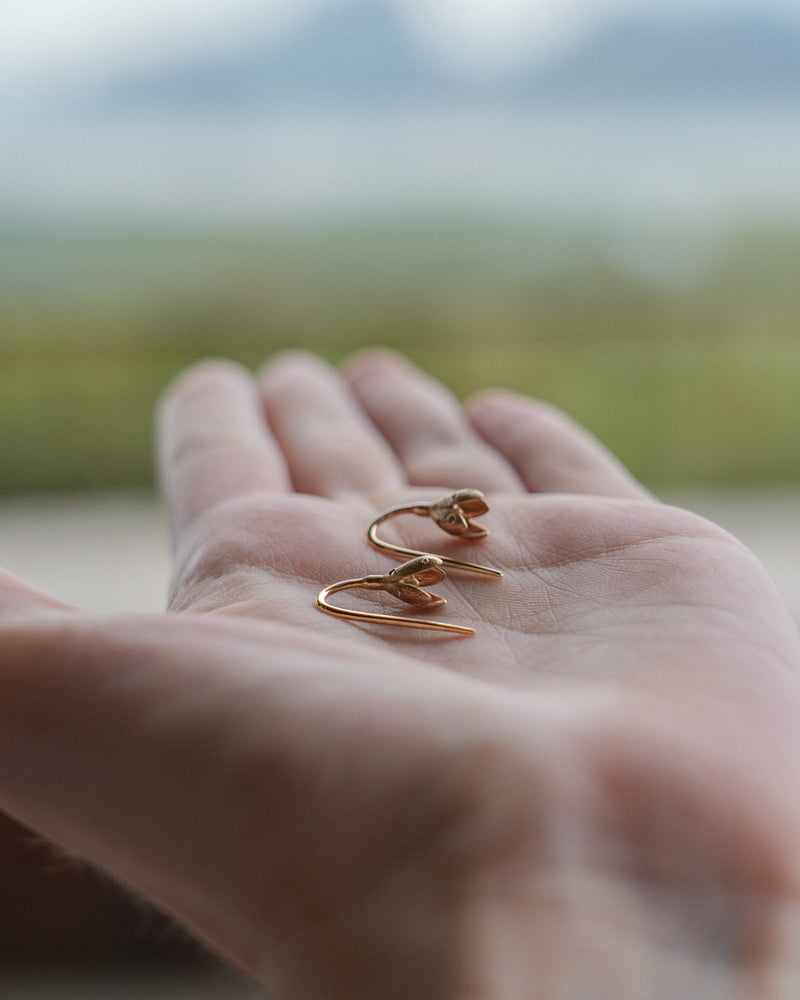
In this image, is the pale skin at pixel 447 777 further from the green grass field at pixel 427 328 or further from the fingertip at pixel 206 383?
the green grass field at pixel 427 328

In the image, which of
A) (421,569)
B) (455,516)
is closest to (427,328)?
(455,516)

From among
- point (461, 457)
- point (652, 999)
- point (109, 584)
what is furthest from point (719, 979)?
point (109, 584)

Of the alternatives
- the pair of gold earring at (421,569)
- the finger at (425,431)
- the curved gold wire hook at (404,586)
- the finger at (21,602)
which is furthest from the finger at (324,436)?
the finger at (21,602)

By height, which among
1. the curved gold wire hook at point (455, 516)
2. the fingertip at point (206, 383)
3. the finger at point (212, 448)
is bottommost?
the curved gold wire hook at point (455, 516)

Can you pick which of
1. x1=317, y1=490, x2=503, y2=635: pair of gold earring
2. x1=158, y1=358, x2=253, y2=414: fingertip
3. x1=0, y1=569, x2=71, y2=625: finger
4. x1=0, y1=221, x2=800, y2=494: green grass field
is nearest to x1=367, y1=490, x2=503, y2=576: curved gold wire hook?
x1=317, y1=490, x2=503, y2=635: pair of gold earring

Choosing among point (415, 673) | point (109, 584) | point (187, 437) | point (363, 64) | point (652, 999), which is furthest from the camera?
point (363, 64)

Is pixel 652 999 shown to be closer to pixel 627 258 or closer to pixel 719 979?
pixel 719 979
